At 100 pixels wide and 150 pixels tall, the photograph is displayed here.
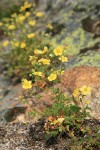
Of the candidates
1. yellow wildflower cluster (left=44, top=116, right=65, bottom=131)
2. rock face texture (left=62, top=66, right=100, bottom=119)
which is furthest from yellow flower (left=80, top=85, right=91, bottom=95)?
rock face texture (left=62, top=66, right=100, bottom=119)

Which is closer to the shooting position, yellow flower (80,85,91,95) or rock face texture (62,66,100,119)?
yellow flower (80,85,91,95)

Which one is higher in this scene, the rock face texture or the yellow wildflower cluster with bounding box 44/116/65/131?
the rock face texture

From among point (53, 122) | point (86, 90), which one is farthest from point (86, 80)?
point (53, 122)

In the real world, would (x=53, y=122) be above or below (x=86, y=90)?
below

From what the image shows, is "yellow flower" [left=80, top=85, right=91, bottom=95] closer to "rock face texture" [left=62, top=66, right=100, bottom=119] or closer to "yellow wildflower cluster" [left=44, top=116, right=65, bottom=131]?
"yellow wildflower cluster" [left=44, top=116, right=65, bottom=131]

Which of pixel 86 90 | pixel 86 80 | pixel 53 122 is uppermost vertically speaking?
pixel 86 80

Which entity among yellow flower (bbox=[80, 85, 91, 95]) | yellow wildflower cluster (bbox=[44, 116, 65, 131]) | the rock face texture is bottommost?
yellow wildflower cluster (bbox=[44, 116, 65, 131])

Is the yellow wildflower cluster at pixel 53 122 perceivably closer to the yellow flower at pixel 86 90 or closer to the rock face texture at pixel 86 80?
the yellow flower at pixel 86 90

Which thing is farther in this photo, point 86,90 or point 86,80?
point 86,80

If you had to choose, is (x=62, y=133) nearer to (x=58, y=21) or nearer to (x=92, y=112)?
(x=92, y=112)

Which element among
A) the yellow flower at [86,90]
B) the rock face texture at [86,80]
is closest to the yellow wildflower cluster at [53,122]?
the yellow flower at [86,90]

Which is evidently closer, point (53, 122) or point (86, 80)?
point (53, 122)

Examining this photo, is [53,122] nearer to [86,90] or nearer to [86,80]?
[86,90]
